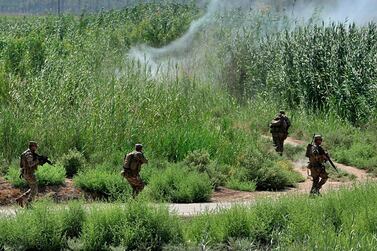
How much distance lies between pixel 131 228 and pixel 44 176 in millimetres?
5770

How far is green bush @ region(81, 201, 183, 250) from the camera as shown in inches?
395

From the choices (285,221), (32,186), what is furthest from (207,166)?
(285,221)

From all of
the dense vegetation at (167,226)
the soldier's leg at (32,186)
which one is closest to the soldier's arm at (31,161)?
the soldier's leg at (32,186)

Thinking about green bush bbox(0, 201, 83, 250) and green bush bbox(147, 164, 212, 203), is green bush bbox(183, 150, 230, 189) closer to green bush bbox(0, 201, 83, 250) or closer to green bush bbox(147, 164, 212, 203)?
green bush bbox(147, 164, 212, 203)

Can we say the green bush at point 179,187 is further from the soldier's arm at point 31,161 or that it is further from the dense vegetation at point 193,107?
the soldier's arm at point 31,161

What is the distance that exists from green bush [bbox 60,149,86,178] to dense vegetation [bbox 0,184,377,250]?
599cm

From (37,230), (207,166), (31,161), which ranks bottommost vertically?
(207,166)

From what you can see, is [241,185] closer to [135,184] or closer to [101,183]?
[101,183]

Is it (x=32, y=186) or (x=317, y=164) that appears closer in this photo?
(x=32, y=186)

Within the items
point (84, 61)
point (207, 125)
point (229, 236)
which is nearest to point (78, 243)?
point (229, 236)

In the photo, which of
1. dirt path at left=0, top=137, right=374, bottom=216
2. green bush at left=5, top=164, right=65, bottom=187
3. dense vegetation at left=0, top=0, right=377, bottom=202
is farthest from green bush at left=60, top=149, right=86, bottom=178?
green bush at left=5, top=164, right=65, bottom=187

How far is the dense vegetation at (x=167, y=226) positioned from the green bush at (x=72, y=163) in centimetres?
599

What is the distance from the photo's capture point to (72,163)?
55.7 ft

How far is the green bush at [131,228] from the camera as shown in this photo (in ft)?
32.9
